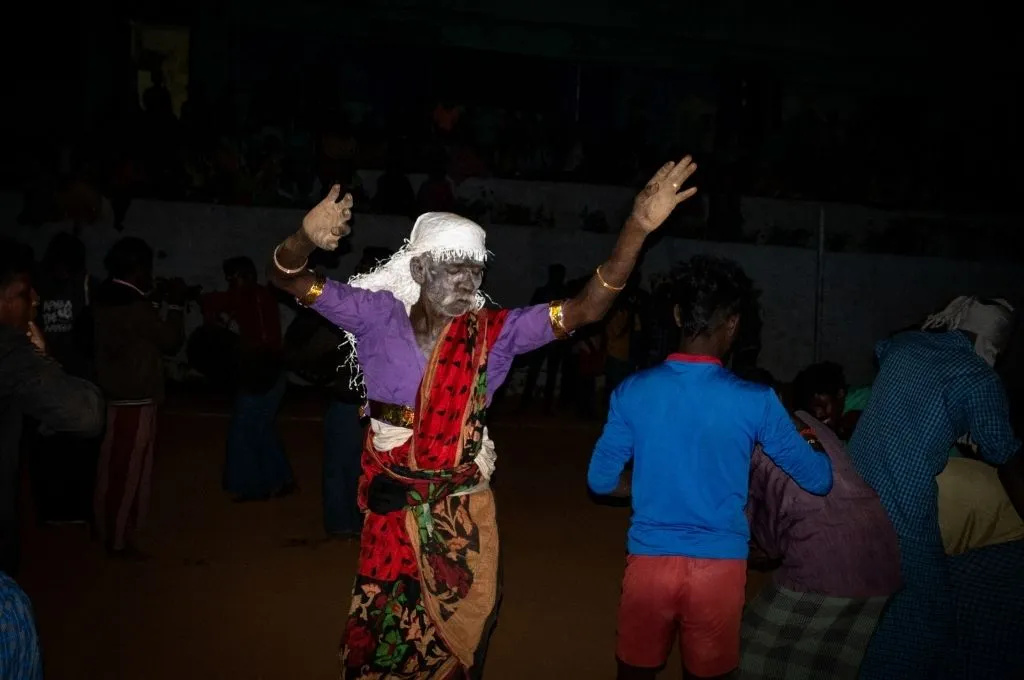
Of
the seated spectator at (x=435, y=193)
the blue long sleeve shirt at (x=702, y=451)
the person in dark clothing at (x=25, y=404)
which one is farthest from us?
the seated spectator at (x=435, y=193)

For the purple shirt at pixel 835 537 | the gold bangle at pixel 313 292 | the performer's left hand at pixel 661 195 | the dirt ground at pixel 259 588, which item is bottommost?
the dirt ground at pixel 259 588

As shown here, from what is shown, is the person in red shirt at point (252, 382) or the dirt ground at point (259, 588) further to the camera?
the person in red shirt at point (252, 382)

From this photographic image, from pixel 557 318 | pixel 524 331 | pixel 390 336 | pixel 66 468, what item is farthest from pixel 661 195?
pixel 66 468

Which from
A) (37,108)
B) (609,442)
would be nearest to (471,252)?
(609,442)

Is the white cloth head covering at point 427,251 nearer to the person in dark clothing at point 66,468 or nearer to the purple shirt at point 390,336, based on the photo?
the purple shirt at point 390,336

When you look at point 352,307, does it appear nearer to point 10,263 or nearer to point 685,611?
point 10,263

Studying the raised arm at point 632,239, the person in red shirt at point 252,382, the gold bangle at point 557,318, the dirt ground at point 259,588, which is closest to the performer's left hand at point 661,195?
the raised arm at point 632,239

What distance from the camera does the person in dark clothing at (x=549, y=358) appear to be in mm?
12750

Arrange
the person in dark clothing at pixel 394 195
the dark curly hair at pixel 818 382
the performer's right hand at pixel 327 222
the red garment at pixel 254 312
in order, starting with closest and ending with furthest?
the performer's right hand at pixel 327 222 < the dark curly hair at pixel 818 382 < the red garment at pixel 254 312 < the person in dark clothing at pixel 394 195

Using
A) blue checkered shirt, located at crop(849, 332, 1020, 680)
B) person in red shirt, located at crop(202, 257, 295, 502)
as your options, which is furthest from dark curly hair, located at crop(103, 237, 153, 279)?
blue checkered shirt, located at crop(849, 332, 1020, 680)

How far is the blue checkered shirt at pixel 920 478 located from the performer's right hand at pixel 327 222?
207 centimetres

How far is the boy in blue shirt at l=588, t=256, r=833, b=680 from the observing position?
10.3 ft

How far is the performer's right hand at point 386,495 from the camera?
136 inches

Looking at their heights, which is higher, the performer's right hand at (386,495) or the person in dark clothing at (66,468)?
the performer's right hand at (386,495)
